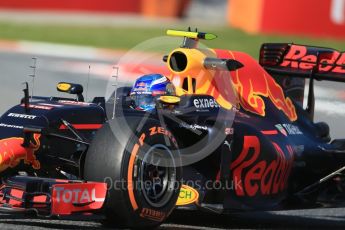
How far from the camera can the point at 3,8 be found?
105 ft

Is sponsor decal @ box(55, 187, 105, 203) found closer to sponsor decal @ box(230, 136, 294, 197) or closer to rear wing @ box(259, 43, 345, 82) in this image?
sponsor decal @ box(230, 136, 294, 197)

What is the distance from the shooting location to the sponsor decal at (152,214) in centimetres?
659

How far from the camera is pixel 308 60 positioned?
909 cm

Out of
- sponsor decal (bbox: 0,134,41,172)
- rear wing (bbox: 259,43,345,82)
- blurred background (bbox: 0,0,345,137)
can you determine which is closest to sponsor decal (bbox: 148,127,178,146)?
sponsor decal (bbox: 0,134,41,172)

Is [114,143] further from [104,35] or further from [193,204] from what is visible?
[104,35]

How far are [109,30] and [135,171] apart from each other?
2245 centimetres

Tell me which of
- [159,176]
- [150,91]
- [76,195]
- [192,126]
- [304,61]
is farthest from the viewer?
[304,61]

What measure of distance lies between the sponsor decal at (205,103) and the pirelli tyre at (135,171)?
22.6 inches

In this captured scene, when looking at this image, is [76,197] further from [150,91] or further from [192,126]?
[150,91]

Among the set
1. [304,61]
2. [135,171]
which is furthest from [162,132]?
[304,61]

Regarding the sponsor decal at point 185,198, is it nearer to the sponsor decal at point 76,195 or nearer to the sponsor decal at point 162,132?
the sponsor decal at point 162,132

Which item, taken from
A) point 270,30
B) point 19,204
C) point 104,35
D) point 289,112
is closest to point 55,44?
point 104,35

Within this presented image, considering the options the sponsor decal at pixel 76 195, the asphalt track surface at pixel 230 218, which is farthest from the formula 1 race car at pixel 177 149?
the asphalt track surface at pixel 230 218

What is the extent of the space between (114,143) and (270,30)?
1925cm
